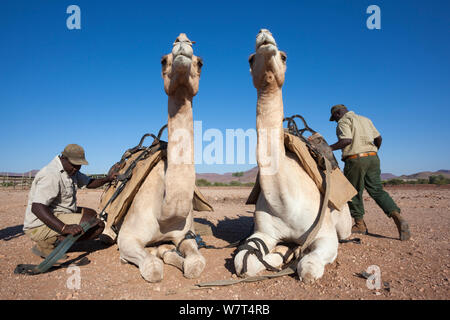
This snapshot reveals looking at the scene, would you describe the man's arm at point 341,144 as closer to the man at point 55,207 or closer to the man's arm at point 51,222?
the man at point 55,207

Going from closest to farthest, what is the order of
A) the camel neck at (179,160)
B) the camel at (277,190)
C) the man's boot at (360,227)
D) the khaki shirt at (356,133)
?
the camel at (277,190), the camel neck at (179,160), the khaki shirt at (356,133), the man's boot at (360,227)

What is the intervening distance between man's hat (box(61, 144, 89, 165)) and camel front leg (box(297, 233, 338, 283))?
3.23 metres

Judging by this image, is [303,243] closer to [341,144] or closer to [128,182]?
[341,144]

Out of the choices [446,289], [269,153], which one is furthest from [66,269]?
[446,289]

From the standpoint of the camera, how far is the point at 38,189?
390cm

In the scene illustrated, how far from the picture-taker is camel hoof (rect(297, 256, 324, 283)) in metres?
2.88

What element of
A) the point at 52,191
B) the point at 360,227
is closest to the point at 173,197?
the point at 52,191

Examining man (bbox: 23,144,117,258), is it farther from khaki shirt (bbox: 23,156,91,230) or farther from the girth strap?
the girth strap

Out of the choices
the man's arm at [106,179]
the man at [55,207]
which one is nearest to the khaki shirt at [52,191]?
the man at [55,207]

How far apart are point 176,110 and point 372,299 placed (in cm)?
259

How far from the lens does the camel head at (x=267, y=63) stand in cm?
298

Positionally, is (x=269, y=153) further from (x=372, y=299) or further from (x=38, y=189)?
(x=38, y=189)

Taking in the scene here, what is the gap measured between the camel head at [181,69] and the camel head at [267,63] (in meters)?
0.62

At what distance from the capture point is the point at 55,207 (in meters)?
4.27
